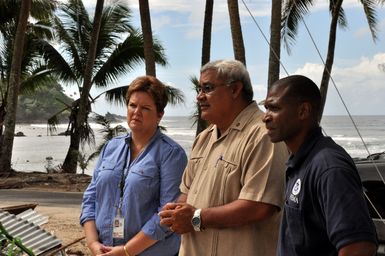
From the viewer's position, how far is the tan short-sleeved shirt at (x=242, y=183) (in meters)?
2.62

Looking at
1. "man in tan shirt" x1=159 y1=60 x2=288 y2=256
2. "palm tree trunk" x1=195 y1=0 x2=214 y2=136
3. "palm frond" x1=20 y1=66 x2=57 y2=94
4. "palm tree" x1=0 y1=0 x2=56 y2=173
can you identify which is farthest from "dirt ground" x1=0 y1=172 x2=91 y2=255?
"palm frond" x1=20 y1=66 x2=57 y2=94

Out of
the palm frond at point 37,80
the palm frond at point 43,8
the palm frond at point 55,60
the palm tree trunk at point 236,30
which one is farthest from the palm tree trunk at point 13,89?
the palm tree trunk at point 236,30

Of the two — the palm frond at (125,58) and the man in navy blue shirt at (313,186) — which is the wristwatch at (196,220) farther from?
the palm frond at (125,58)

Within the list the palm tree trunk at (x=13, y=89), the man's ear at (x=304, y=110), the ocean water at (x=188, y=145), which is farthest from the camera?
the ocean water at (x=188, y=145)

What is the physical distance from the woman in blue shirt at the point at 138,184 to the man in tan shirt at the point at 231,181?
0.25m

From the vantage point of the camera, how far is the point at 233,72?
2.82 metres

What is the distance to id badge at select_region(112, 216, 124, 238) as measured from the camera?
313 cm

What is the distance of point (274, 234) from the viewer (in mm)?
2713

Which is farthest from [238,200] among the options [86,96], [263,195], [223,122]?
[86,96]

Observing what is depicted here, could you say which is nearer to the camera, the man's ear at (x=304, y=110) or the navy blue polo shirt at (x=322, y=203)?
the navy blue polo shirt at (x=322, y=203)

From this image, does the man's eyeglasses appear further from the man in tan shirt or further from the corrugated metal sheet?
the corrugated metal sheet

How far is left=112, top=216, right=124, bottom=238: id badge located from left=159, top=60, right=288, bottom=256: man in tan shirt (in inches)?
16.3

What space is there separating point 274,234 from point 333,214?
0.92m

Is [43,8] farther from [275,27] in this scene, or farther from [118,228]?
[118,228]
